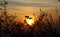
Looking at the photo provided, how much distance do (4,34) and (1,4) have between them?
108cm

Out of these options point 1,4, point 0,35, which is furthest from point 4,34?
point 1,4

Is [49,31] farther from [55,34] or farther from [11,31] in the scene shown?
[11,31]

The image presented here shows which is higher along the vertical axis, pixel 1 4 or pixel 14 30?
pixel 1 4

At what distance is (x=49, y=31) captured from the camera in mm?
15305

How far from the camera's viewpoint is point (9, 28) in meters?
15.1

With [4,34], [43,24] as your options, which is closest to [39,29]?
[43,24]

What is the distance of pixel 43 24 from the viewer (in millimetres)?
15328

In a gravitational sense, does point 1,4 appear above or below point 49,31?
above

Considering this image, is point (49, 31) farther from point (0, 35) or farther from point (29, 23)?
point (0, 35)

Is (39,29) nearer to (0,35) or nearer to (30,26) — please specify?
(30,26)

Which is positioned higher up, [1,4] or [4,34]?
[1,4]

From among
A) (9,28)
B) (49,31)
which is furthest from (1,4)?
(49,31)

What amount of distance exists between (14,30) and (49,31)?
1.26 meters

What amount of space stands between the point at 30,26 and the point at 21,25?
1.09 ft
